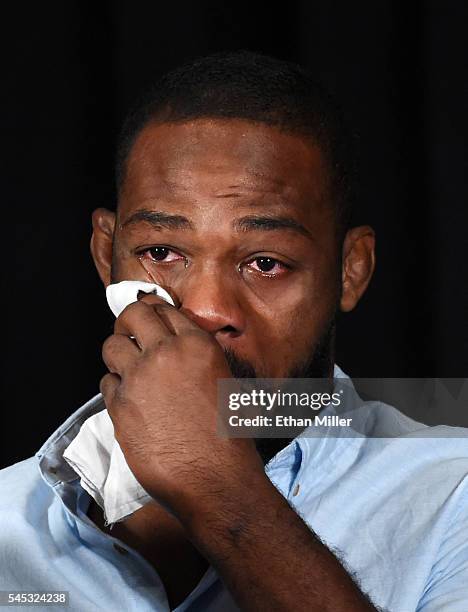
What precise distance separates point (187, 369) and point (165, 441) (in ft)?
0.25

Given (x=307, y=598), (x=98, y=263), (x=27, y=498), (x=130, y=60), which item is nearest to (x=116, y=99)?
(x=130, y=60)

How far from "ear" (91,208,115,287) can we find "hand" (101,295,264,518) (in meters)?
0.42

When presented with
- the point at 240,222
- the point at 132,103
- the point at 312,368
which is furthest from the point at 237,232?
the point at 132,103

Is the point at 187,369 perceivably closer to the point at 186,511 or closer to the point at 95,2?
the point at 186,511

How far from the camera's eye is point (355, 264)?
1493 mm

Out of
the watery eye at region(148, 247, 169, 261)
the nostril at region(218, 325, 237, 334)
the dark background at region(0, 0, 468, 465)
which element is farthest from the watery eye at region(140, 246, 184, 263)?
the dark background at region(0, 0, 468, 465)

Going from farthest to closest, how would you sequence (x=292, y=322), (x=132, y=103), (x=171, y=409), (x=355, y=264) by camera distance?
(x=132, y=103), (x=355, y=264), (x=292, y=322), (x=171, y=409)

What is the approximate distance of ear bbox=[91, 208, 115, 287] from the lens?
5.00ft

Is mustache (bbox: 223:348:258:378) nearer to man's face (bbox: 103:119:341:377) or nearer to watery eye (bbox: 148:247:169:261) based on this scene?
man's face (bbox: 103:119:341:377)

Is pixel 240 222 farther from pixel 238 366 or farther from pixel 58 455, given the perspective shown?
pixel 58 455

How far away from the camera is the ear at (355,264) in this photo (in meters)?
1.47

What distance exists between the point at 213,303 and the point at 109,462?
0.71ft

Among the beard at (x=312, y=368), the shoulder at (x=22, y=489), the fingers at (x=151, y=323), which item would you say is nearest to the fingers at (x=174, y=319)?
the fingers at (x=151, y=323)

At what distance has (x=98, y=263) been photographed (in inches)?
60.1
